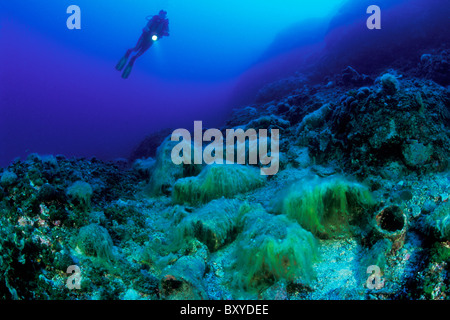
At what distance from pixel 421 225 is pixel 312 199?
3.36ft

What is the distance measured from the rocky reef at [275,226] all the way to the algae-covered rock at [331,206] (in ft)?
0.04

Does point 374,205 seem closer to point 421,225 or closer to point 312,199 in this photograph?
point 421,225

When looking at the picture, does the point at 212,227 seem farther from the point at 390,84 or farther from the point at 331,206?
the point at 390,84

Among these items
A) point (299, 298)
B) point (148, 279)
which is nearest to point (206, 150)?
point (148, 279)

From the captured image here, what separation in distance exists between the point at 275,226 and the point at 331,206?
0.78m

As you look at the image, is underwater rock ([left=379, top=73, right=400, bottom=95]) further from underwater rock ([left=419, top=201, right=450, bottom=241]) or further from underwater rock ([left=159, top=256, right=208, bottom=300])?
underwater rock ([left=159, top=256, right=208, bottom=300])

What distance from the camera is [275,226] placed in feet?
8.45

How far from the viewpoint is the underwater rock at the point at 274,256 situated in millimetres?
2287

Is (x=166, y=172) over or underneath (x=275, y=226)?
over

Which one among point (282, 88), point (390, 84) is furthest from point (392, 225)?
point (282, 88)

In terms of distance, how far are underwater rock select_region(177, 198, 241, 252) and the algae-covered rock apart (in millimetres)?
717

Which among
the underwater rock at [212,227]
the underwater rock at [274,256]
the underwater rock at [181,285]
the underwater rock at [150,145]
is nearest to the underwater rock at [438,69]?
the underwater rock at [274,256]

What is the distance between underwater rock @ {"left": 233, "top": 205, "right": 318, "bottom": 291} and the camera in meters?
2.29

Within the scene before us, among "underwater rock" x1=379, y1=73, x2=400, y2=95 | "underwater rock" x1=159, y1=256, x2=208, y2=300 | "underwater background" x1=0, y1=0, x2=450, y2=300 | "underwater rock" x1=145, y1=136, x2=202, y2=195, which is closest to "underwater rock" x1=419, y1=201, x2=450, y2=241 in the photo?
"underwater background" x1=0, y1=0, x2=450, y2=300
